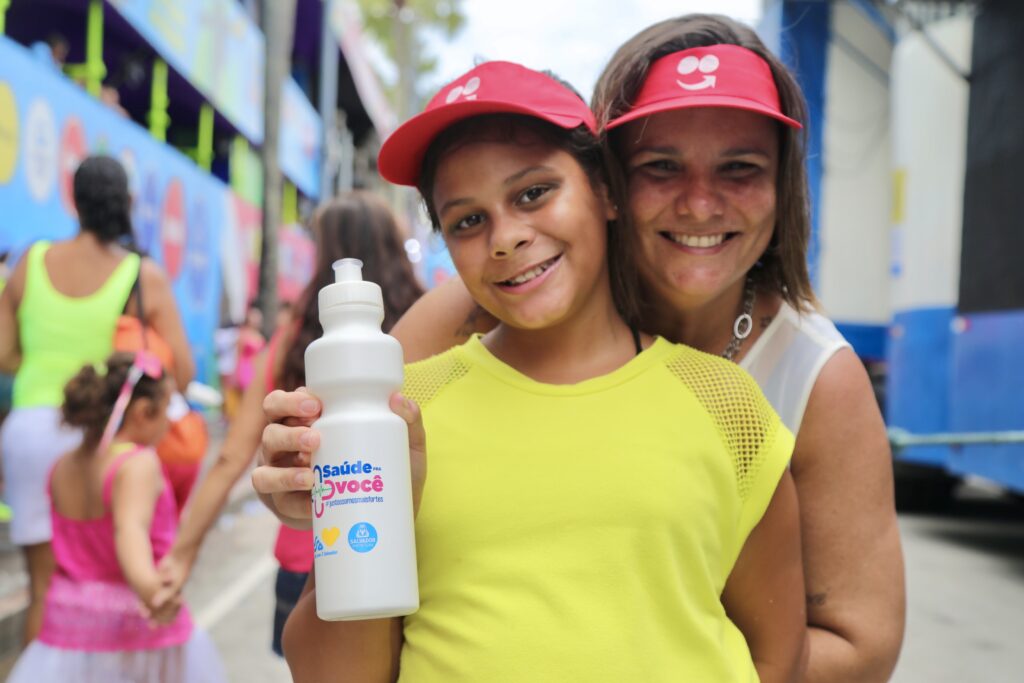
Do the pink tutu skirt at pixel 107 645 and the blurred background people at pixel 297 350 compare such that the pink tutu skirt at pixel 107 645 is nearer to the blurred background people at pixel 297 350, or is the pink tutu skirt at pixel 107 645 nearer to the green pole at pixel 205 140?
the blurred background people at pixel 297 350

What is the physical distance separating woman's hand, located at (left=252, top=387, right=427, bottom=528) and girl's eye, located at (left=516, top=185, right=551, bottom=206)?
1.36ft

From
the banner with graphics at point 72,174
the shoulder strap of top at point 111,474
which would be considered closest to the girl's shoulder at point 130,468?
the shoulder strap of top at point 111,474

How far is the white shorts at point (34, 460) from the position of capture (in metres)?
3.68

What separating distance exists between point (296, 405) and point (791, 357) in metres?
1.16

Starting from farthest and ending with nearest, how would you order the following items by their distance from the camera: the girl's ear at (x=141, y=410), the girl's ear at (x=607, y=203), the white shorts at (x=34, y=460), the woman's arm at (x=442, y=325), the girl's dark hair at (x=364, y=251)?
the white shorts at (x=34, y=460) < the girl's ear at (x=141, y=410) < the girl's dark hair at (x=364, y=251) < the woman's arm at (x=442, y=325) < the girl's ear at (x=607, y=203)

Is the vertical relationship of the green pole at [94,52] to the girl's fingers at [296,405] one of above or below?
above

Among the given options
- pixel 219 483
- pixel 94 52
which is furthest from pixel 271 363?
pixel 94 52

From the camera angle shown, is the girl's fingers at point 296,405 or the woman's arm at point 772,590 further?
the woman's arm at point 772,590

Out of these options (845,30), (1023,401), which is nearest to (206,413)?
(845,30)

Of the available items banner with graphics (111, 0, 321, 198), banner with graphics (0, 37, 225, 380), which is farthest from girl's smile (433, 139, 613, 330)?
banner with graphics (111, 0, 321, 198)

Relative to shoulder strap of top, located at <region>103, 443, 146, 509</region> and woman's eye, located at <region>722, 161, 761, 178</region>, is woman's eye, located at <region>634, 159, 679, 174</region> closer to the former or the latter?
woman's eye, located at <region>722, 161, 761, 178</region>

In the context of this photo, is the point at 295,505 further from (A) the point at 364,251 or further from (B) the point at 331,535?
(A) the point at 364,251

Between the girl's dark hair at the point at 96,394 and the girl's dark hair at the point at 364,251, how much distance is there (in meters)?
0.58

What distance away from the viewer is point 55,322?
3.78 meters
